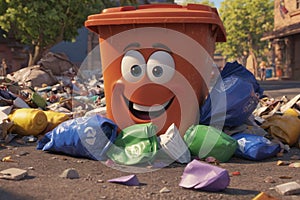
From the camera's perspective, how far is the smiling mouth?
3.78 meters

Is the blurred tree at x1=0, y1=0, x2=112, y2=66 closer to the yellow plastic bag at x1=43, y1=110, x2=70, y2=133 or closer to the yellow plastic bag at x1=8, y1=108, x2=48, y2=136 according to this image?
the yellow plastic bag at x1=43, y1=110, x2=70, y2=133

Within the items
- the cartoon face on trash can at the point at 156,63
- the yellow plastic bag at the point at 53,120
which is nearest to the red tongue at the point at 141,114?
the cartoon face on trash can at the point at 156,63

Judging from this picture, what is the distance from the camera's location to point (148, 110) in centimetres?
378

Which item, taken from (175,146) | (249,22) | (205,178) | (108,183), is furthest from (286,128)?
(249,22)

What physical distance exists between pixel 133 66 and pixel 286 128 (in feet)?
5.41

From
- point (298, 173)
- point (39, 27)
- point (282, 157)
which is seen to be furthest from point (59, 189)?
point (39, 27)

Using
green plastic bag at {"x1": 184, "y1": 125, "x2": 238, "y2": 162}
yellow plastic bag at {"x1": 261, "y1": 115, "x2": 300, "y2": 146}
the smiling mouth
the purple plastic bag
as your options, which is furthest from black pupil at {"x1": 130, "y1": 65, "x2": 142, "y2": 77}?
yellow plastic bag at {"x1": 261, "y1": 115, "x2": 300, "y2": 146}

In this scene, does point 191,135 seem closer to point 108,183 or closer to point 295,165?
point 295,165

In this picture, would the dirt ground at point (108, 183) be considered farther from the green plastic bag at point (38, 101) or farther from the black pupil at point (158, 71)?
the green plastic bag at point (38, 101)

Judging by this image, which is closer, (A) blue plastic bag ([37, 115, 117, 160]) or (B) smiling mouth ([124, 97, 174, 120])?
(A) blue plastic bag ([37, 115, 117, 160])

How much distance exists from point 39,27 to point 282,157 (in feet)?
41.3

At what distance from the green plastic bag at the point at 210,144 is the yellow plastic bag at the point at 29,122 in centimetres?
173

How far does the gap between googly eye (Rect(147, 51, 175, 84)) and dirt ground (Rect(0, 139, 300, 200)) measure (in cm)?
80

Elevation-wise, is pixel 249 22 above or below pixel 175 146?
below
